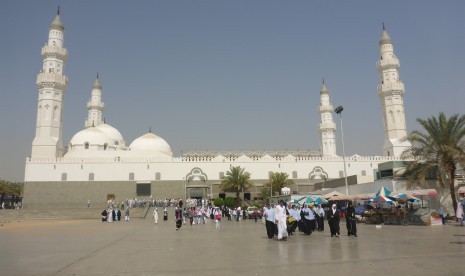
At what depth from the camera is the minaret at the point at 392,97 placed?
48.2 m

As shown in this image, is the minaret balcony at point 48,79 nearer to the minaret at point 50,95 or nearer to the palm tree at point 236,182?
the minaret at point 50,95

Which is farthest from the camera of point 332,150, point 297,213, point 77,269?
point 332,150

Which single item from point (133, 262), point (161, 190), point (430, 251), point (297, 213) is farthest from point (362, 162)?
point (133, 262)

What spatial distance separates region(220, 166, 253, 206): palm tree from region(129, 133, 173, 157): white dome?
41.2ft

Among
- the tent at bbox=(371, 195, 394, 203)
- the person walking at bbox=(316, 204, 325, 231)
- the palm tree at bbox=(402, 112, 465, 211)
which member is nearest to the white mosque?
the palm tree at bbox=(402, 112, 465, 211)

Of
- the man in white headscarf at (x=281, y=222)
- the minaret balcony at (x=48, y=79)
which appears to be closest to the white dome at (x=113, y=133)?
the minaret balcony at (x=48, y=79)

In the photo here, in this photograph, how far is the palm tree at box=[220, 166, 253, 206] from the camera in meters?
44.7

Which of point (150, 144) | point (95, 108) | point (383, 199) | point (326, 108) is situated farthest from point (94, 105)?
point (383, 199)

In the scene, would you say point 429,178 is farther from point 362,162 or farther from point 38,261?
point 362,162

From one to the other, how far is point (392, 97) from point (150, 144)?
3326cm

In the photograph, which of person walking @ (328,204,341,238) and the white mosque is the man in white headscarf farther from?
the white mosque

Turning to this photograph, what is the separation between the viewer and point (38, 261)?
26.2 ft

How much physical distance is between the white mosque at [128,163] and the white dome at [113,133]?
1.23 metres

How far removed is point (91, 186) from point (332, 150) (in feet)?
114
